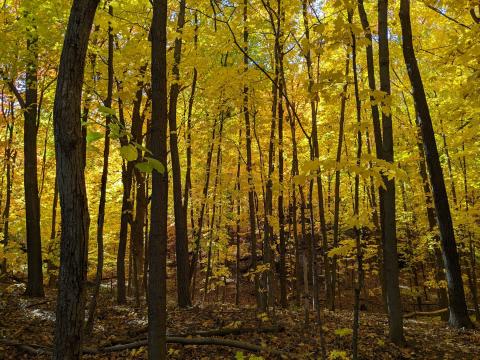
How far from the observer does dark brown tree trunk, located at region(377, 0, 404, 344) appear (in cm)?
641

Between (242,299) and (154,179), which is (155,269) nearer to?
(154,179)

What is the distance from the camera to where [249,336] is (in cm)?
681

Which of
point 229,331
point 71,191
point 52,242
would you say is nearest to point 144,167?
point 71,191

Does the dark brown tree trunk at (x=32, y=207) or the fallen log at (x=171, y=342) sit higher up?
the dark brown tree trunk at (x=32, y=207)

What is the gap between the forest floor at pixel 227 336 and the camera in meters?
6.07

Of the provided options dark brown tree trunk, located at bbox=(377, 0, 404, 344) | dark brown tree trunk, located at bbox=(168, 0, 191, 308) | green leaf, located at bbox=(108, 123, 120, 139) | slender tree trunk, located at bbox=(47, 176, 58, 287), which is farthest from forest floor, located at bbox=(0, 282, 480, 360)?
green leaf, located at bbox=(108, 123, 120, 139)

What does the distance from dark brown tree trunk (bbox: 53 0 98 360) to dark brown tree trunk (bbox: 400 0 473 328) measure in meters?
8.18

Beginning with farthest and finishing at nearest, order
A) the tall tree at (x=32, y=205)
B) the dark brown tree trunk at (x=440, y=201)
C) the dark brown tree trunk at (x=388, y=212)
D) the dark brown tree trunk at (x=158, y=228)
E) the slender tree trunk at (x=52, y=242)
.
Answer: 1. the slender tree trunk at (x=52, y=242)
2. the tall tree at (x=32, y=205)
3. the dark brown tree trunk at (x=440, y=201)
4. the dark brown tree trunk at (x=388, y=212)
5. the dark brown tree trunk at (x=158, y=228)

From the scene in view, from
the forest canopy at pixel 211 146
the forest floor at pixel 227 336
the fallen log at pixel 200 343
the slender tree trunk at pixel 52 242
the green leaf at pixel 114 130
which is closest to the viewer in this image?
the green leaf at pixel 114 130

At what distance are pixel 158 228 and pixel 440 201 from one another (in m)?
7.71

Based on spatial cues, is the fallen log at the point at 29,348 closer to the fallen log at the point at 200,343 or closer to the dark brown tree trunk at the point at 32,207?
the fallen log at the point at 200,343

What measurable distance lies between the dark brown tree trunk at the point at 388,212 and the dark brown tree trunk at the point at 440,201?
9.55 feet

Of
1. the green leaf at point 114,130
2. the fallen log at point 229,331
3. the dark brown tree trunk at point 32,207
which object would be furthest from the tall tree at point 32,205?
the green leaf at point 114,130

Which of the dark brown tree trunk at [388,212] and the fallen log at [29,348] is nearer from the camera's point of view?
the fallen log at [29,348]
